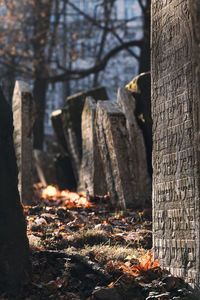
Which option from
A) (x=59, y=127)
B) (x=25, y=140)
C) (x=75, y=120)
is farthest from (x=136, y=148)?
(x=59, y=127)

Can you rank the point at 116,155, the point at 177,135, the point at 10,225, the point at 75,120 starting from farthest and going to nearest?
the point at 75,120 → the point at 116,155 → the point at 177,135 → the point at 10,225

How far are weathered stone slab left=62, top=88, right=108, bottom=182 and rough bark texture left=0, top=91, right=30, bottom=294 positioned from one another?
5.09m

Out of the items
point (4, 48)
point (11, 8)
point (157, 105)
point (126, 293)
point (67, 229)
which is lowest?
point (126, 293)

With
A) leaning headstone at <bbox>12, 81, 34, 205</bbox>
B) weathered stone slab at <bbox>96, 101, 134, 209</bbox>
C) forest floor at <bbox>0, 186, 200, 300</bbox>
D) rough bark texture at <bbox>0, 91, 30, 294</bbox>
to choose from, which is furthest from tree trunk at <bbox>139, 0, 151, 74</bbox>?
rough bark texture at <bbox>0, 91, 30, 294</bbox>

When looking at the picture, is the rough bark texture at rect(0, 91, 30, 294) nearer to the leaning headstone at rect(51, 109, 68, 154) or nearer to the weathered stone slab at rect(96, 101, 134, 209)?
the weathered stone slab at rect(96, 101, 134, 209)

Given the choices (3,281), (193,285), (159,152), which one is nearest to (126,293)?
(193,285)

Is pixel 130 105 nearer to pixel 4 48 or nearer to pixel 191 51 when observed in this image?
pixel 191 51

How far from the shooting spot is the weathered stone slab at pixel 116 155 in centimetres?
706

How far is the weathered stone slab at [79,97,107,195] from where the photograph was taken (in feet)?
26.2

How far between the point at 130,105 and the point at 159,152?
11.4ft

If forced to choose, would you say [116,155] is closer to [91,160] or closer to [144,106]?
[91,160]

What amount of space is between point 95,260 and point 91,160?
3.57 m

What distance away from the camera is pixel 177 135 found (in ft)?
14.2

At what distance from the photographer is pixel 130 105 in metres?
8.02
